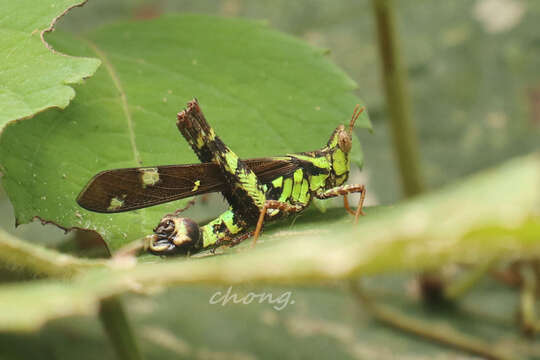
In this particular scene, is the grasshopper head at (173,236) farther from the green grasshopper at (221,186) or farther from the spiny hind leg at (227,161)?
the spiny hind leg at (227,161)

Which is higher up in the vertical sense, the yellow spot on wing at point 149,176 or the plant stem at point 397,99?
the plant stem at point 397,99

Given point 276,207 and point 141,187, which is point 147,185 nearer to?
point 141,187

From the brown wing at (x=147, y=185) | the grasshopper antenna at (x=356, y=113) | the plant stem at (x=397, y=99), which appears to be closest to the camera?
the brown wing at (x=147, y=185)

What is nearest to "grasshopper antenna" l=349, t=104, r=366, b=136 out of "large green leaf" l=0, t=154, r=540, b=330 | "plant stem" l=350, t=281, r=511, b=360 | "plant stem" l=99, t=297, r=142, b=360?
"plant stem" l=99, t=297, r=142, b=360

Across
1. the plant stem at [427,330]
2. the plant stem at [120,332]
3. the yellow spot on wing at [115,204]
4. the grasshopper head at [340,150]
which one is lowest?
the plant stem at [427,330]

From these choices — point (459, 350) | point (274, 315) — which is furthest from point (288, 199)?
point (459, 350)

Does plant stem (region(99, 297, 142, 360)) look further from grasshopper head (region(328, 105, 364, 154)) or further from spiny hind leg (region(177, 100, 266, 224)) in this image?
grasshopper head (region(328, 105, 364, 154))

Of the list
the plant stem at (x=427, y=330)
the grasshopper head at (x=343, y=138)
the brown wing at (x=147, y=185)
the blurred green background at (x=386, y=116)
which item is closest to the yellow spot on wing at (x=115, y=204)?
the brown wing at (x=147, y=185)
